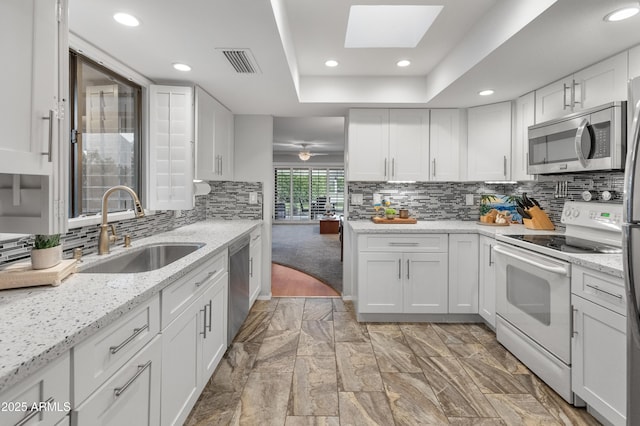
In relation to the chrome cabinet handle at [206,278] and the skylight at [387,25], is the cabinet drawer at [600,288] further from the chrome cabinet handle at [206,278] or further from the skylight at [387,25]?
the chrome cabinet handle at [206,278]

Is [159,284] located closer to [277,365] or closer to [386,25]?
[277,365]

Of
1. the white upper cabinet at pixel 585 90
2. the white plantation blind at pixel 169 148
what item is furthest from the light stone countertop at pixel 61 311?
the white upper cabinet at pixel 585 90

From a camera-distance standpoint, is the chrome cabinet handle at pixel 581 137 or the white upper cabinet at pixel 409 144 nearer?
the chrome cabinet handle at pixel 581 137

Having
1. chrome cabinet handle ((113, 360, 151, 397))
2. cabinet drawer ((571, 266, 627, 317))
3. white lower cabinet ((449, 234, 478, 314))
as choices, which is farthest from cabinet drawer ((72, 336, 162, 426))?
white lower cabinet ((449, 234, 478, 314))

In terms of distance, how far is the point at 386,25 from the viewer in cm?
255

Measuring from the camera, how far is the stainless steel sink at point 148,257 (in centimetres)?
189

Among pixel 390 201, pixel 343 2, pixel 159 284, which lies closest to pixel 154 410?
pixel 159 284

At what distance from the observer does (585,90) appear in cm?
229

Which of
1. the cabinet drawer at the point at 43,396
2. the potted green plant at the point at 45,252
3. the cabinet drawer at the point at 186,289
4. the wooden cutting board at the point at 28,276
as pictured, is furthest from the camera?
the cabinet drawer at the point at 186,289

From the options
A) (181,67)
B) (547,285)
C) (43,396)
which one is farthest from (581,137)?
(43,396)

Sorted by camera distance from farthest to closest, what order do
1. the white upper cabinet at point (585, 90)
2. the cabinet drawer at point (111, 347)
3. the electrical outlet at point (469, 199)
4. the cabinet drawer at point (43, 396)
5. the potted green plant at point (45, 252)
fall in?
the electrical outlet at point (469, 199) < the white upper cabinet at point (585, 90) < the potted green plant at point (45, 252) < the cabinet drawer at point (111, 347) < the cabinet drawer at point (43, 396)

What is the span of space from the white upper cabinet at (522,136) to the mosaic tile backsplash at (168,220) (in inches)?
104

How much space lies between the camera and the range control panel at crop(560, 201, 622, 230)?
2098 mm

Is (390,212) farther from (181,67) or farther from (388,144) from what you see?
(181,67)
